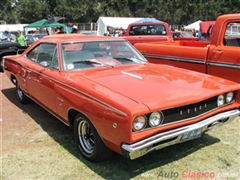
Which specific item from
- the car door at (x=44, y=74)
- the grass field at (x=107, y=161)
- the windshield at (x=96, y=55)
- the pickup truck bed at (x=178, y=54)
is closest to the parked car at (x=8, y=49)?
the car door at (x=44, y=74)

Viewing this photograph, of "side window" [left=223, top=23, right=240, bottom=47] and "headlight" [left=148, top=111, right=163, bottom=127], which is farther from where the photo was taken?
"side window" [left=223, top=23, right=240, bottom=47]

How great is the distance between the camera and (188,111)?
112 inches

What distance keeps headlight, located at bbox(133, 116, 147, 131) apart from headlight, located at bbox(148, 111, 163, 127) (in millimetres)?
72

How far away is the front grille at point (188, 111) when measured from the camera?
2712mm

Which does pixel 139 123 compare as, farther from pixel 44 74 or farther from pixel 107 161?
pixel 44 74

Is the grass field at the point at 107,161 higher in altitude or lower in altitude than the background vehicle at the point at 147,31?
lower

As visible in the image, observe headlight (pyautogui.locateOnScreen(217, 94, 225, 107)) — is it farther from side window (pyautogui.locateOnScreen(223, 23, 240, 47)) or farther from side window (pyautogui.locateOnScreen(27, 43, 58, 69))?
side window (pyautogui.locateOnScreen(27, 43, 58, 69))

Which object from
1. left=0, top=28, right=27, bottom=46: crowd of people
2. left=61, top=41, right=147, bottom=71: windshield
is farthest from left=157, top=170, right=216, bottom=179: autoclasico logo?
left=0, top=28, right=27, bottom=46: crowd of people

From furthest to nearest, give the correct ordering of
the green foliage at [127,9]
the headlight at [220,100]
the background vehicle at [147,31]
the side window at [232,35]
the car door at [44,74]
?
1. the green foliage at [127,9]
2. the background vehicle at [147,31]
3. the side window at [232,35]
4. the car door at [44,74]
5. the headlight at [220,100]

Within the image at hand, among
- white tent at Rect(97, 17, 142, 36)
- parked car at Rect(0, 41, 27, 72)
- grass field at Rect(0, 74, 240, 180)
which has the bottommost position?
grass field at Rect(0, 74, 240, 180)

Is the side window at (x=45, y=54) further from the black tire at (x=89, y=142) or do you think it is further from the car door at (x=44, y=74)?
the black tire at (x=89, y=142)

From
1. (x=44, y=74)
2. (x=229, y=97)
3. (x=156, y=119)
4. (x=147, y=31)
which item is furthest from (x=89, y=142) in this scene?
(x=147, y=31)

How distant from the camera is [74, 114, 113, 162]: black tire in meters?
2.91

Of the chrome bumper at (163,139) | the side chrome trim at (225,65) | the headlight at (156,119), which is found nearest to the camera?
the chrome bumper at (163,139)
